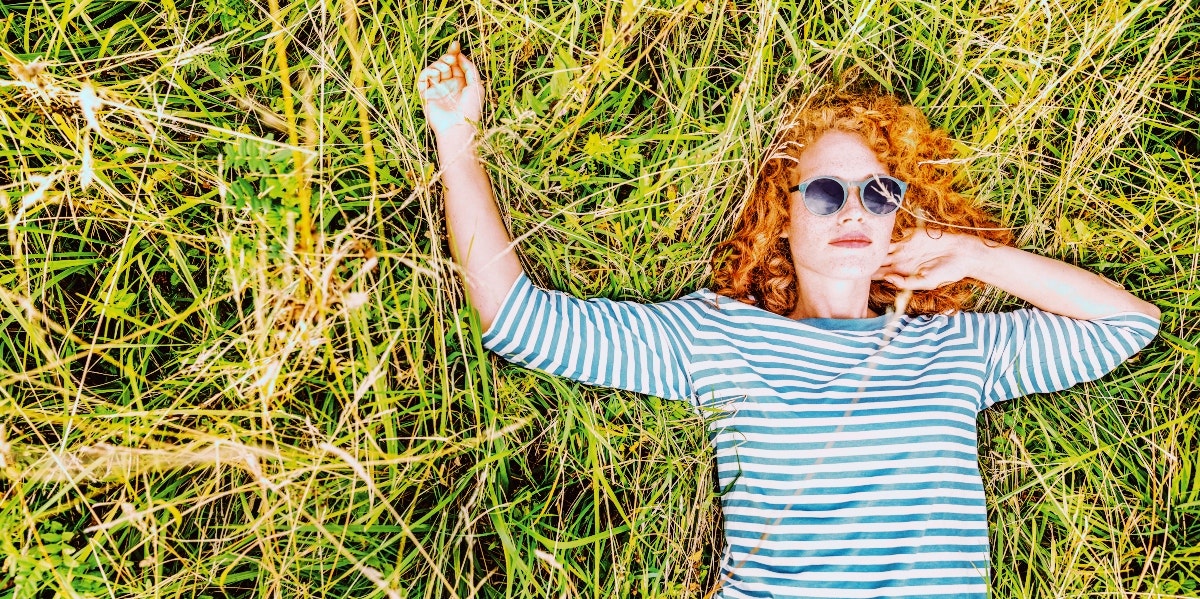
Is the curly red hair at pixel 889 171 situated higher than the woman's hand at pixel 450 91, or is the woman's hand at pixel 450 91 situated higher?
the curly red hair at pixel 889 171

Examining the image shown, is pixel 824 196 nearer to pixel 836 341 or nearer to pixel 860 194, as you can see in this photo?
pixel 860 194

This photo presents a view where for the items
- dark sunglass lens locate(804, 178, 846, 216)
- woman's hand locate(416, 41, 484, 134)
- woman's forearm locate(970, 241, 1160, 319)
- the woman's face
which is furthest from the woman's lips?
woman's hand locate(416, 41, 484, 134)

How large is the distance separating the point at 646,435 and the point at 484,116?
1.30 m

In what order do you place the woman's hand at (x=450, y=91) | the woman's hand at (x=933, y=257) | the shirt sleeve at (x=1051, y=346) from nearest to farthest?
1. the woman's hand at (x=450, y=91)
2. the shirt sleeve at (x=1051, y=346)
3. the woman's hand at (x=933, y=257)

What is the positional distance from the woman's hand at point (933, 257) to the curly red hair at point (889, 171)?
0.12 feet

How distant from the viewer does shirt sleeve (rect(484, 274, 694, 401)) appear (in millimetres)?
2076

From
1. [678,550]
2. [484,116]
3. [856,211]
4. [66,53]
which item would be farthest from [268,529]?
[856,211]

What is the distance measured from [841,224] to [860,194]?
0.12 meters

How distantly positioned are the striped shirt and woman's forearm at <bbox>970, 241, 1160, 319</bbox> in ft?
0.18

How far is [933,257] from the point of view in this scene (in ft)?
8.34

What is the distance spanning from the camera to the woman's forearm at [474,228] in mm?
2078

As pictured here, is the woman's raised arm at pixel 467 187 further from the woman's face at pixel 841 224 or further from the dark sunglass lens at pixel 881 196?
the dark sunglass lens at pixel 881 196

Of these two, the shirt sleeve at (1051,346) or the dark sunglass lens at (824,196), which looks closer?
the dark sunglass lens at (824,196)

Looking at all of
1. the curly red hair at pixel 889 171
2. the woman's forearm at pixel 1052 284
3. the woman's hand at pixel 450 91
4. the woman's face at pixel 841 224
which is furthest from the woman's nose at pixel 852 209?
the woman's hand at pixel 450 91
